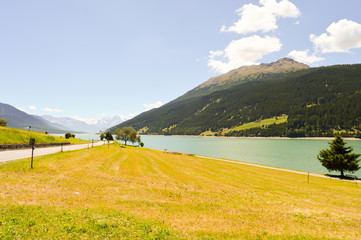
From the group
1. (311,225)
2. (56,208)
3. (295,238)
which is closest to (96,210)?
(56,208)

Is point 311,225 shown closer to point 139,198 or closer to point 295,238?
point 295,238

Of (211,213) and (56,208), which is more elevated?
(56,208)

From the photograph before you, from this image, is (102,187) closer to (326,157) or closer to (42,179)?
(42,179)

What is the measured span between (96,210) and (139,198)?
4819 millimetres

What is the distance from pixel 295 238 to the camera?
11.5 m

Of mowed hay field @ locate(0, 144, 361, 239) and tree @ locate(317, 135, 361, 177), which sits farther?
tree @ locate(317, 135, 361, 177)

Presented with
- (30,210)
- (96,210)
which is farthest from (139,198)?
(30,210)

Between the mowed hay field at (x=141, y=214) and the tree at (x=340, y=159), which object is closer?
the mowed hay field at (x=141, y=214)

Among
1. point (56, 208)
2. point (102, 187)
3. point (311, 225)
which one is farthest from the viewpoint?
point (102, 187)

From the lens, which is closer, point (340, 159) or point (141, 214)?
point (141, 214)

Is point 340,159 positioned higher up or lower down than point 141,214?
lower down

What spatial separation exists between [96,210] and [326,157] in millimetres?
62566

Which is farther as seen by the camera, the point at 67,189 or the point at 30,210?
the point at 67,189

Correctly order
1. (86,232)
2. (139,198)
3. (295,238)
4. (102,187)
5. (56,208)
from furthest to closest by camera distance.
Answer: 1. (102,187)
2. (139,198)
3. (56,208)
4. (295,238)
5. (86,232)
